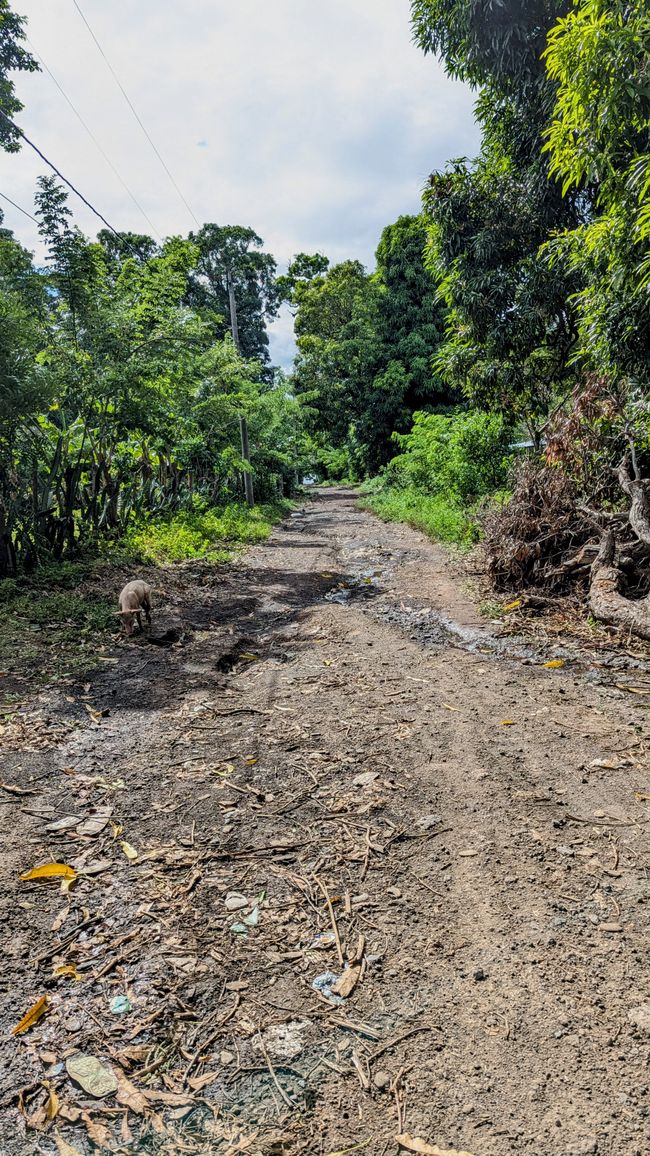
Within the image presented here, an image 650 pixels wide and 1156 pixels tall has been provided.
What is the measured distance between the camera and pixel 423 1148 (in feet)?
5.03

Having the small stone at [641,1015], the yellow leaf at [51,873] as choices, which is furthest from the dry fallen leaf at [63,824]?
the small stone at [641,1015]

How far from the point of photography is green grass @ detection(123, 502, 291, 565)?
406 inches

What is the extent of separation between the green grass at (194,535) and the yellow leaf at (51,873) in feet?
23.6

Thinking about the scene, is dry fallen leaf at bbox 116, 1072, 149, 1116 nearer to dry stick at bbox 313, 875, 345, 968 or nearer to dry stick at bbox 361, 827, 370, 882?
dry stick at bbox 313, 875, 345, 968

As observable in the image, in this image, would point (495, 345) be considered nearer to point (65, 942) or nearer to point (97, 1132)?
point (65, 942)

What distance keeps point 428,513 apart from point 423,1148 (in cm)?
1346

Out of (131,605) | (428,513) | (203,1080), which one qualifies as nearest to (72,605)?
(131,605)

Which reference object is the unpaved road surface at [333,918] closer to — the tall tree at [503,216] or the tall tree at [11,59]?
the tall tree at [503,216]

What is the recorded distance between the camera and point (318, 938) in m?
2.28

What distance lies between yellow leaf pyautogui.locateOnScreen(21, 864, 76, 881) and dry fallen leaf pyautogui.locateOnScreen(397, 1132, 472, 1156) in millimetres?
1682

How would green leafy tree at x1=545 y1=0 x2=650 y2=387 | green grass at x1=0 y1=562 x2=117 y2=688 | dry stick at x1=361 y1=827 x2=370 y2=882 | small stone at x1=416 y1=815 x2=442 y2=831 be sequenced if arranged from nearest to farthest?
dry stick at x1=361 y1=827 x2=370 y2=882, small stone at x1=416 y1=815 x2=442 y2=831, green leafy tree at x1=545 y1=0 x2=650 y2=387, green grass at x1=0 y1=562 x2=117 y2=688

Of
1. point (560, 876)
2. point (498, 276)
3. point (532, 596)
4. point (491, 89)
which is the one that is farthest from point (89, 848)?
point (491, 89)

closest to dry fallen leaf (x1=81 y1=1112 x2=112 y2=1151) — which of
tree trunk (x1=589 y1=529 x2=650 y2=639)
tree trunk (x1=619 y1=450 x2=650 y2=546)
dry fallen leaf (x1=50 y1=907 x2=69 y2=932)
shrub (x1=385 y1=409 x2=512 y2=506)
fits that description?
dry fallen leaf (x1=50 y1=907 x2=69 y2=932)

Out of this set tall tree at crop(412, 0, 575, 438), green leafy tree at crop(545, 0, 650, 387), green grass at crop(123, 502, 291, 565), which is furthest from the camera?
green grass at crop(123, 502, 291, 565)
